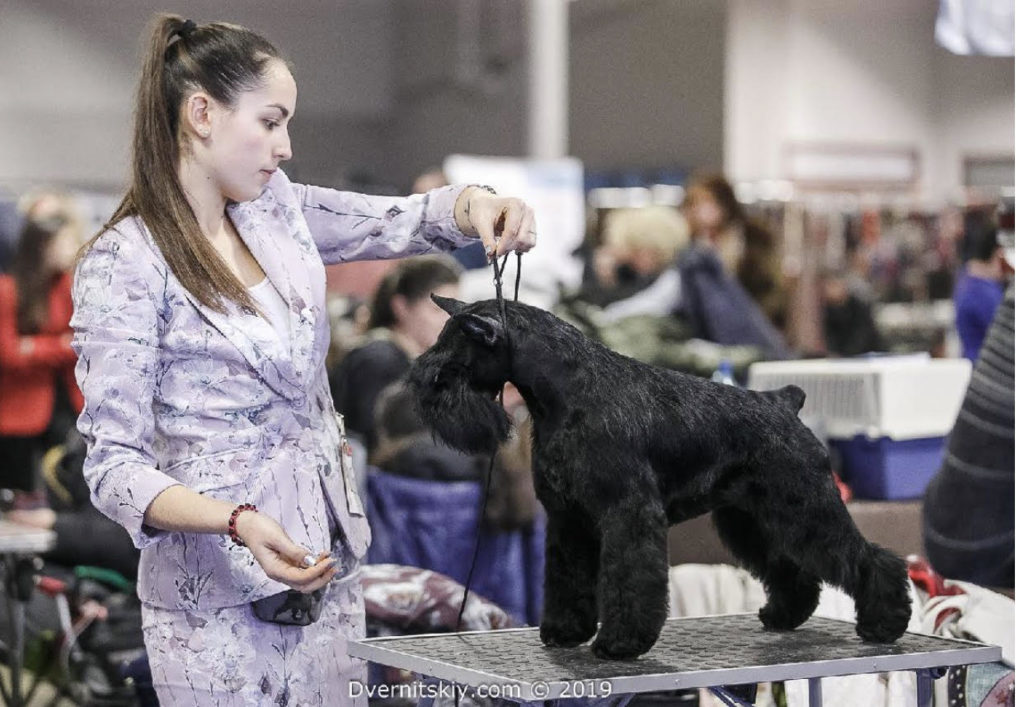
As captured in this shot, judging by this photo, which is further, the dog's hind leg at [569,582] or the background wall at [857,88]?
the background wall at [857,88]

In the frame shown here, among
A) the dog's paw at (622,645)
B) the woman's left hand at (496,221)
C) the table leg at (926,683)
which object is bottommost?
the table leg at (926,683)

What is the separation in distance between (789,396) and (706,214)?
4459mm

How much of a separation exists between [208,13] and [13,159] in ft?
6.47

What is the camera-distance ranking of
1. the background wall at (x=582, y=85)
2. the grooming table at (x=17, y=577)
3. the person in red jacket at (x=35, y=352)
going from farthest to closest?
the background wall at (x=582, y=85)
the person in red jacket at (x=35, y=352)
the grooming table at (x=17, y=577)

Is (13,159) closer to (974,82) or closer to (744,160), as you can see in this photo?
(744,160)

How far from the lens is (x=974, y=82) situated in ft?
36.1

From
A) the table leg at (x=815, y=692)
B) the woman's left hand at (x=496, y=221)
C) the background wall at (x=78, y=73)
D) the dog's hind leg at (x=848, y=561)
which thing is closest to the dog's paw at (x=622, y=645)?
the dog's hind leg at (x=848, y=561)

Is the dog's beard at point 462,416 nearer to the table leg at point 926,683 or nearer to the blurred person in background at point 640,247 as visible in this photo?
the table leg at point 926,683

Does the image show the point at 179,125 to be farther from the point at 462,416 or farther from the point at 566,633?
the point at 566,633

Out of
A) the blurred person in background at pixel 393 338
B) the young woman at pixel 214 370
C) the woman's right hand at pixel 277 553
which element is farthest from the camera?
the blurred person in background at pixel 393 338

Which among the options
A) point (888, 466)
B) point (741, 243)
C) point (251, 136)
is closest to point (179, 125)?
point (251, 136)

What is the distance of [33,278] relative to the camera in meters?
5.54

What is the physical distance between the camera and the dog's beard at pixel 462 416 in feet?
5.48

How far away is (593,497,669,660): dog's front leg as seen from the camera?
165cm
